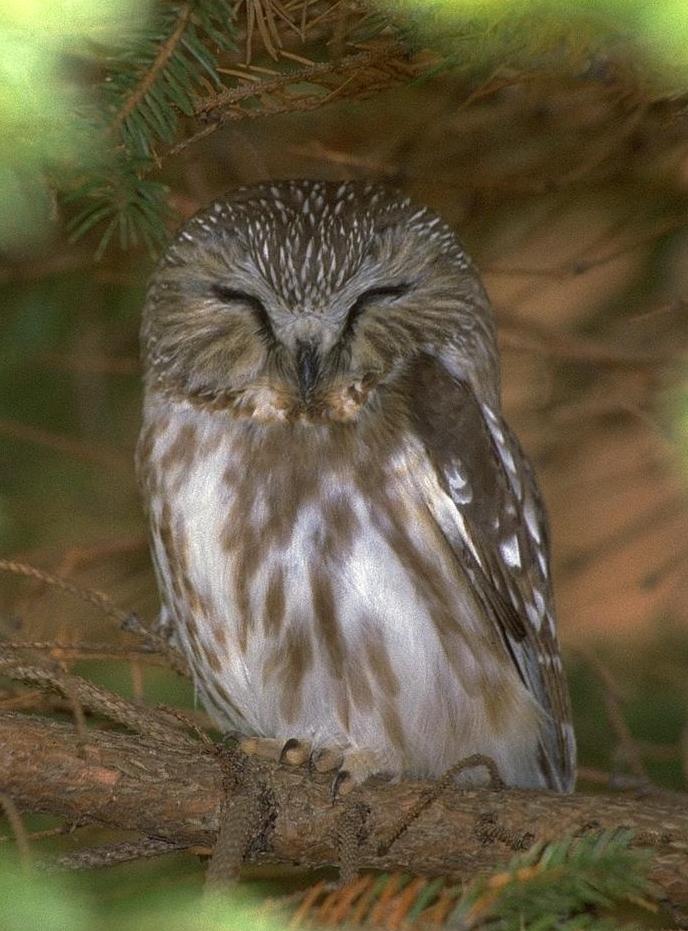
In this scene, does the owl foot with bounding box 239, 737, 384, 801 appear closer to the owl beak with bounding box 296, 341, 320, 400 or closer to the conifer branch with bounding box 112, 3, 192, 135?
the owl beak with bounding box 296, 341, 320, 400

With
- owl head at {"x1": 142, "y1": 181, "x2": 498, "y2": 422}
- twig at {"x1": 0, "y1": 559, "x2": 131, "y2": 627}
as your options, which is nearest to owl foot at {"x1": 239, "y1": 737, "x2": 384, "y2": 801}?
twig at {"x1": 0, "y1": 559, "x2": 131, "y2": 627}

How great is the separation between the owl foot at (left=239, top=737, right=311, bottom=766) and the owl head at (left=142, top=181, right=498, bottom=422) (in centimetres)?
67

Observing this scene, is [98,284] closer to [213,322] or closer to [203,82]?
[213,322]

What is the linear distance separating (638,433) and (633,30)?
319 cm

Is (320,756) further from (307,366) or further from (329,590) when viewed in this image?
(307,366)

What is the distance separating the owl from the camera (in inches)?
104

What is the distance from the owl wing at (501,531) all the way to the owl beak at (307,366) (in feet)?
0.82

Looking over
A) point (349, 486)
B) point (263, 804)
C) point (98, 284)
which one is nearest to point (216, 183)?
point (98, 284)

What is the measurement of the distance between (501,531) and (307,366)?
60 cm

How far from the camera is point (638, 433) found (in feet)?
13.9

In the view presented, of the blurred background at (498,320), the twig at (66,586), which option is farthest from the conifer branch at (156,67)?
the twig at (66,586)

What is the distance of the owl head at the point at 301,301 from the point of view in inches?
104

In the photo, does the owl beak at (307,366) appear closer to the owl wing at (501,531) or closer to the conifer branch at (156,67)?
the owl wing at (501,531)

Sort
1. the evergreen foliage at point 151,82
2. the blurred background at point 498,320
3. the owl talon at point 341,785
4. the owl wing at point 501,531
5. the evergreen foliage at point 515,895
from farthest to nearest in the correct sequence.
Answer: the blurred background at point 498,320 → the owl wing at point 501,531 → the owl talon at point 341,785 → the evergreen foliage at point 151,82 → the evergreen foliage at point 515,895
